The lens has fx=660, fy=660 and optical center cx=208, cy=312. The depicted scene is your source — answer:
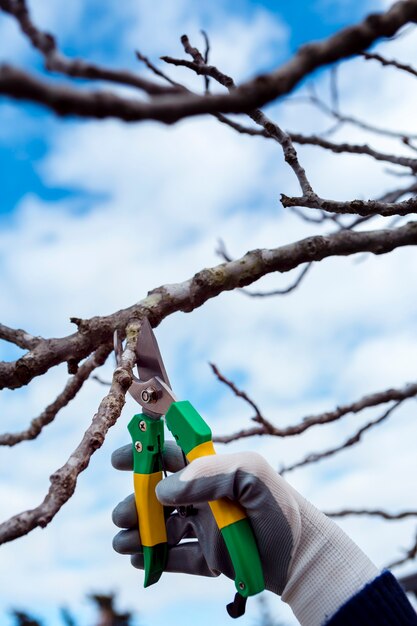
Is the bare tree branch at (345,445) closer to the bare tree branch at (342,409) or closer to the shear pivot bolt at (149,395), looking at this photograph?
the bare tree branch at (342,409)

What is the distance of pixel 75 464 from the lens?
917 millimetres

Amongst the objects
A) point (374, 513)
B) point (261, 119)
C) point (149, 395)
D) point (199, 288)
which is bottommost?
point (374, 513)

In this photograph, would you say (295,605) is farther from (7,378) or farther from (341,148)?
(341,148)

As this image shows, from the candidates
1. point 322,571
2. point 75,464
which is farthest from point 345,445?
point 75,464

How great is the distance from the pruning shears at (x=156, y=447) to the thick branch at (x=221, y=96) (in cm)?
90

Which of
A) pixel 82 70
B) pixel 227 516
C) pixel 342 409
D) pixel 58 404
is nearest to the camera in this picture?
pixel 82 70

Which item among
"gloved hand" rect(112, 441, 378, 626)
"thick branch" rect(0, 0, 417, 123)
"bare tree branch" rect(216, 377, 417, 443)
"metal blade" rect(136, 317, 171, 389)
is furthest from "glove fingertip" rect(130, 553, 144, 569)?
"thick branch" rect(0, 0, 417, 123)

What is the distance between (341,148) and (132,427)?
138 cm

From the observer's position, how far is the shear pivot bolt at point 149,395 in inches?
58.9

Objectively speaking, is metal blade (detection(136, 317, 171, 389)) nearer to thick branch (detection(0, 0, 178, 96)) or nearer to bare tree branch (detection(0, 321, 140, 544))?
bare tree branch (detection(0, 321, 140, 544))

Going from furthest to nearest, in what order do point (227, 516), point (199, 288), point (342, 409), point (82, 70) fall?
point (342, 409) < point (199, 288) < point (227, 516) < point (82, 70)

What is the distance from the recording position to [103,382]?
7.93ft

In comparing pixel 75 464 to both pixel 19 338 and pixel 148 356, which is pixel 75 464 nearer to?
pixel 148 356

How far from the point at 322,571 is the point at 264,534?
0.17 meters
